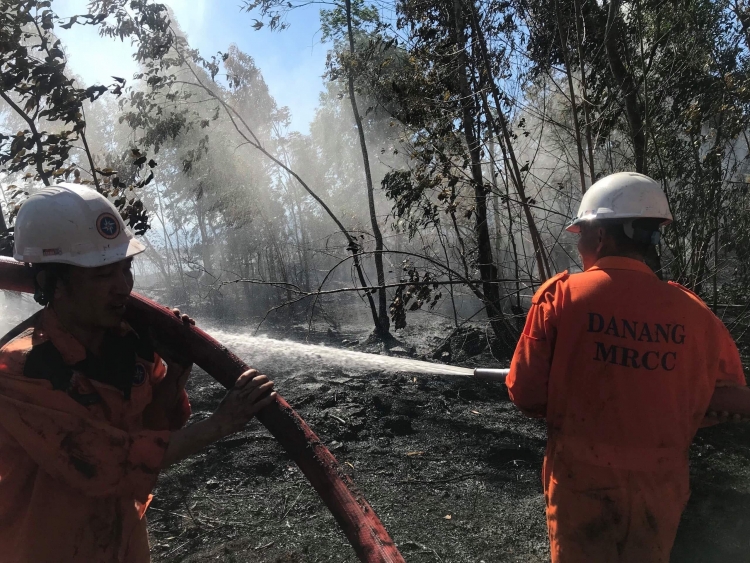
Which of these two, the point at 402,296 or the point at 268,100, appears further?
the point at 268,100

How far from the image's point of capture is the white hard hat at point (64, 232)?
4.76 ft

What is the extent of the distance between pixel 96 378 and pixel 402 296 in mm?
4777

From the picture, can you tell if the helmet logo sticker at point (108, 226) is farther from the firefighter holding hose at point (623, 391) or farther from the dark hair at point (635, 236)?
the dark hair at point (635, 236)

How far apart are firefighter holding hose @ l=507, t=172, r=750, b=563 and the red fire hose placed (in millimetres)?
975

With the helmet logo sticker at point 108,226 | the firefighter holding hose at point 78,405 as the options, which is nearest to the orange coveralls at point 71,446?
the firefighter holding hose at point 78,405

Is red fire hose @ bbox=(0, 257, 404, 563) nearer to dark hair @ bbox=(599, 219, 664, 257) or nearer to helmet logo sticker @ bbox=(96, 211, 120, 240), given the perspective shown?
helmet logo sticker @ bbox=(96, 211, 120, 240)

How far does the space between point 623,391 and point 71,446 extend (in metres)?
1.82

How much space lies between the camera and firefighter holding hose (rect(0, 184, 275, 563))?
1.30m

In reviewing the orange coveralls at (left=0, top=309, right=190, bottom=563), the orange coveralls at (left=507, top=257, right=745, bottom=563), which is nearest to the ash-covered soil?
the orange coveralls at (left=507, top=257, right=745, bottom=563)

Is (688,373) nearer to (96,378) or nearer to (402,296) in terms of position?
(96,378)

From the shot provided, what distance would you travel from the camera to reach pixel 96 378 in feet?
4.85

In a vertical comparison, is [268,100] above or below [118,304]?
above

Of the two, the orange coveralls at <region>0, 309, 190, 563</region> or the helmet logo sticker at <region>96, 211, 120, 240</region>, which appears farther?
the helmet logo sticker at <region>96, 211, 120, 240</region>

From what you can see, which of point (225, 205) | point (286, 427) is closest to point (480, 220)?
point (286, 427)
